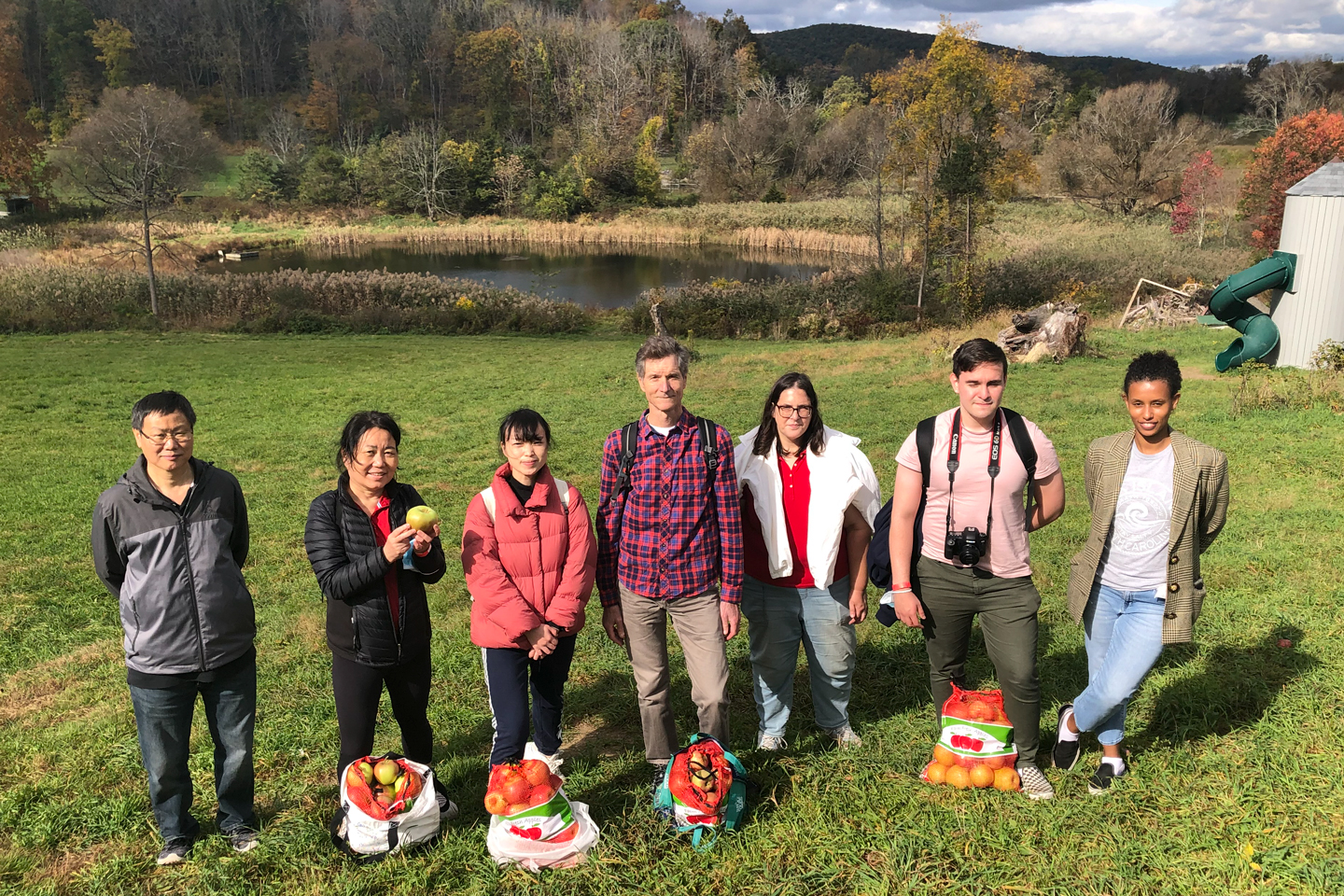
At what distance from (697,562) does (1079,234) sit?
123 feet

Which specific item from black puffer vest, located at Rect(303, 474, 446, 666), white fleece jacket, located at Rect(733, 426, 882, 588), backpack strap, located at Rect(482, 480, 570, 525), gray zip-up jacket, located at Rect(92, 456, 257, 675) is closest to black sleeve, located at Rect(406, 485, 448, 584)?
black puffer vest, located at Rect(303, 474, 446, 666)

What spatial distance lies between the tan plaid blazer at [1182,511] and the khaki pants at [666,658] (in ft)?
5.14

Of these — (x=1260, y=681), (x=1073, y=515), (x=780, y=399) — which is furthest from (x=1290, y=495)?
(x=780, y=399)

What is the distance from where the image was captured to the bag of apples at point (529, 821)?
3133 millimetres

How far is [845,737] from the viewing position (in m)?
4.07

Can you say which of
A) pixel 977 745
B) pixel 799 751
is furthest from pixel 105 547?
pixel 977 745

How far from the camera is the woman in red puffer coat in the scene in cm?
347

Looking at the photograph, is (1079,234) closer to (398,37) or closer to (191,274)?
(191,274)

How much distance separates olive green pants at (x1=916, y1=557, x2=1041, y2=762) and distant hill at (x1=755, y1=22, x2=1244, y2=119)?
3492 centimetres

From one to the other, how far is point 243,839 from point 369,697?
0.72 meters

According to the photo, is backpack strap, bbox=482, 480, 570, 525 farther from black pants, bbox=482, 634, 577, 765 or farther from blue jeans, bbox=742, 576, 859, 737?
blue jeans, bbox=742, 576, 859, 737

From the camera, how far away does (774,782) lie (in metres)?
3.73

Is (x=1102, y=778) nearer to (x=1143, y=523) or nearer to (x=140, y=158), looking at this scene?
(x=1143, y=523)

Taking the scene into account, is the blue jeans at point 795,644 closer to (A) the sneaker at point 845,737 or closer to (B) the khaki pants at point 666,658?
(A) the sneaker at point 845,737
